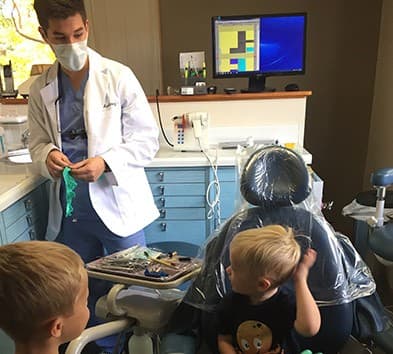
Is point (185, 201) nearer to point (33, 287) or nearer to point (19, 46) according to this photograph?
point (33, 287)

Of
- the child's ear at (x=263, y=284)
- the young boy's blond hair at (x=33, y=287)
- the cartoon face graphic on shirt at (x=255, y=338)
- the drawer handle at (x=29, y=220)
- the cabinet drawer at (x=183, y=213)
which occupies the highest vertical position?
the young boy's blond hair at (x=33, y=287)

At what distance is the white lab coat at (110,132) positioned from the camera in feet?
5.10

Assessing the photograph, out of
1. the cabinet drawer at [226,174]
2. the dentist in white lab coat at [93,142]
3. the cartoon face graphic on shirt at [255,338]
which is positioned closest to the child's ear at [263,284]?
the cartoon face graphic on shirt at [255,338]

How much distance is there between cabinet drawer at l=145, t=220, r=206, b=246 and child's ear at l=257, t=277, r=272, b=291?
1126 mm

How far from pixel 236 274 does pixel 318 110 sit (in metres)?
2.39

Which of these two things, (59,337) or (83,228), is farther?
(83,228)

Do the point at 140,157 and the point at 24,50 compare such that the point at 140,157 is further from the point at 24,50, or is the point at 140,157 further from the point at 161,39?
the point at 24,50

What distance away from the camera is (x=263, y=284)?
1.11 metres

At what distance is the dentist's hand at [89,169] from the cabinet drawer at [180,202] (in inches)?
28.7

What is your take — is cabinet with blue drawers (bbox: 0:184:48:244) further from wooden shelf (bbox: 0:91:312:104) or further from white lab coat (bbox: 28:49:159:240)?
wooden shelf (bbox: 0:91:312:104)

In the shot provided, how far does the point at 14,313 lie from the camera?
0.81 meters

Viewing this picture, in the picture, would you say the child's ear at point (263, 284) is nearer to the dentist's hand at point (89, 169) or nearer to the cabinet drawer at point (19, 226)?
the dentist's hand at point (89, 169)

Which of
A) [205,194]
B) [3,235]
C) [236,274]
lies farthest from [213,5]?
[236,274]

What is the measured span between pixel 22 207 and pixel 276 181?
105 centimetres
